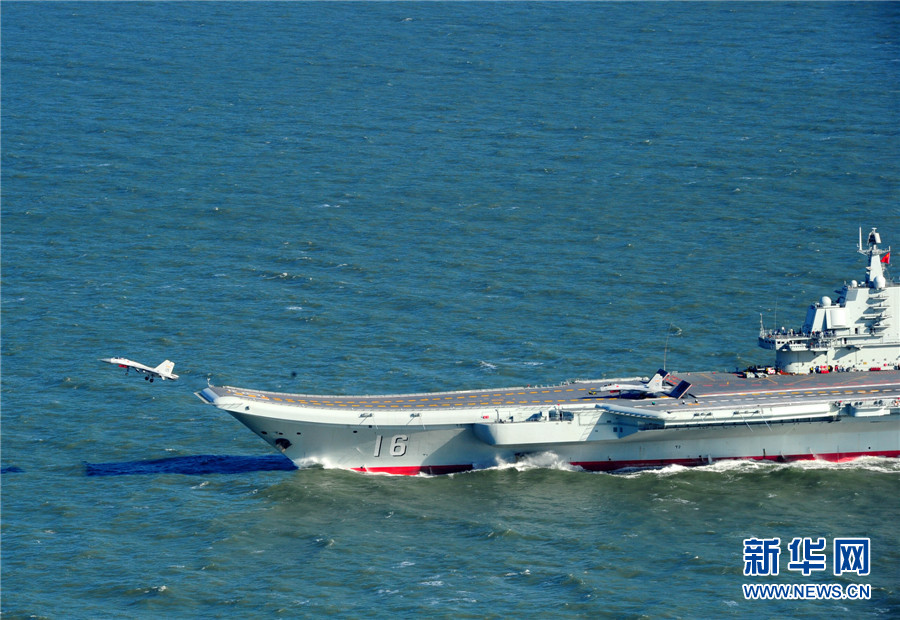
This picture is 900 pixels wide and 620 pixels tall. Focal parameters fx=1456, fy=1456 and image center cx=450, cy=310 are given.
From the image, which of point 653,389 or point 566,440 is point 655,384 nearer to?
point 653,389

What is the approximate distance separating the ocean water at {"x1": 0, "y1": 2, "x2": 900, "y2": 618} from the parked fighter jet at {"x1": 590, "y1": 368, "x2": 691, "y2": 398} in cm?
400

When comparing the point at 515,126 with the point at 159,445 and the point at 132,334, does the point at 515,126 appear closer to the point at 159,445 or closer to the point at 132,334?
the point at 132,334

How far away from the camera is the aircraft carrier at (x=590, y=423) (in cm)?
6322

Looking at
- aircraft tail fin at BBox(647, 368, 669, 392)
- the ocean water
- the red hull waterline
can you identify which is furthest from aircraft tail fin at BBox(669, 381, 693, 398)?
the ocean water

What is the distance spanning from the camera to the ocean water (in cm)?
5556

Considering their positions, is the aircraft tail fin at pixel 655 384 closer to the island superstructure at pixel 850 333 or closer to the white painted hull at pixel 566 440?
the white painted hull at pixel 566 440

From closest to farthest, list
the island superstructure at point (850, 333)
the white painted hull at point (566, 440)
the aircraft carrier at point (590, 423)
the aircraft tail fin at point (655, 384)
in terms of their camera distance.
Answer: the aircraft carrier at point (590, 423), the white painted hull at point (566, 440), the aircraft tail fin at point (655, 384), the island superstructure at point (850, 333)

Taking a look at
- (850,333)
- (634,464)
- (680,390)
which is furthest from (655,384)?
(850,333)

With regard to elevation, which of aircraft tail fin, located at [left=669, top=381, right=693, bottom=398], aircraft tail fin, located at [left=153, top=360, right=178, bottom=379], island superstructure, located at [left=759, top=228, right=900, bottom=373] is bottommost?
aircraft tail fin, located at [left=153, top=360, right=178, bottom=379]

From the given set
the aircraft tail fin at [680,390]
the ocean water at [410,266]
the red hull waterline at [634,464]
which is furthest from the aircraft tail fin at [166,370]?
the aircraft tail fin at [680,390]

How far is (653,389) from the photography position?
65.6m

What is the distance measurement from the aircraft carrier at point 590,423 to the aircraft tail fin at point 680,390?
76mm

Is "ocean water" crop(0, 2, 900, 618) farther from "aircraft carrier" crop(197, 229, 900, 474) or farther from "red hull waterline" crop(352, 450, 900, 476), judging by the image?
"aircraft carrier" crop(197, 229, 900, 474)

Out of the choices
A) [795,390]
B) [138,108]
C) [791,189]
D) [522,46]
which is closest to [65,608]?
[795,390]
